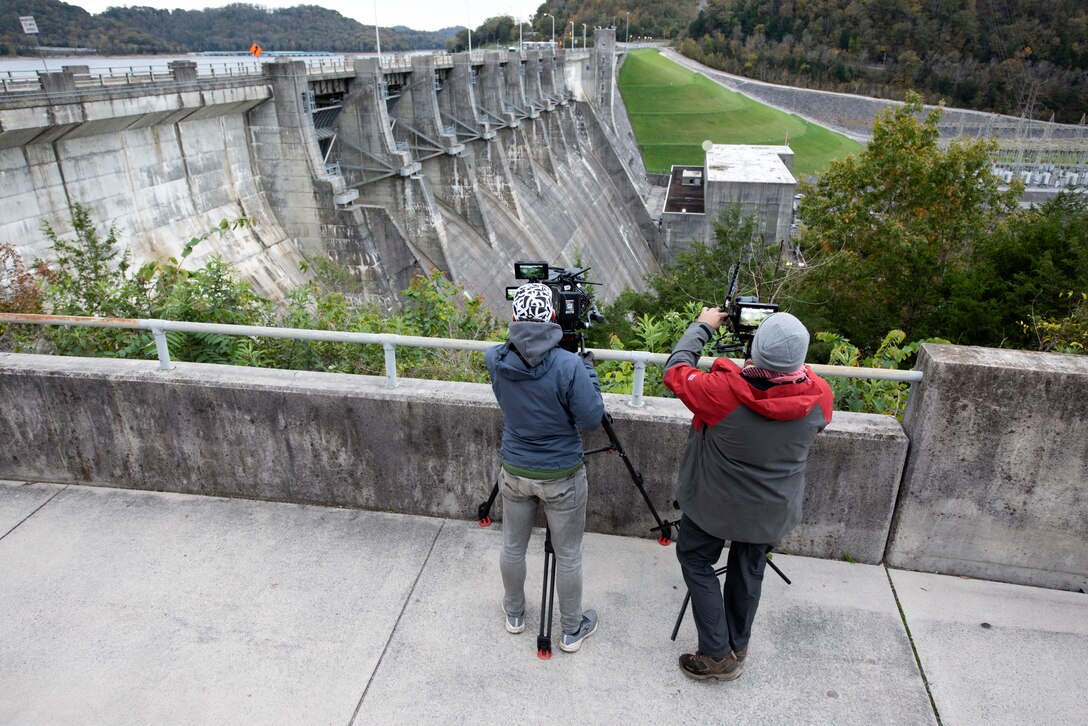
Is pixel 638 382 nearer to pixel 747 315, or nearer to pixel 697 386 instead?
pixel 747 315

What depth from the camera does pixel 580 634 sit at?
10.7 ft

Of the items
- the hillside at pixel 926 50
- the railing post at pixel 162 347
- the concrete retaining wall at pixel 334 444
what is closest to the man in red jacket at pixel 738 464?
the concrete retaining wall at pixel 334 444

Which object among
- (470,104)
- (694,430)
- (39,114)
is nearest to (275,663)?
(694,430)

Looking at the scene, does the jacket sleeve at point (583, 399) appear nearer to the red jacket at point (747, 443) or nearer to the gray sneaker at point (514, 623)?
the red jacket at point (747, 443)

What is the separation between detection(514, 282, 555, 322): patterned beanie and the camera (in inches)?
113

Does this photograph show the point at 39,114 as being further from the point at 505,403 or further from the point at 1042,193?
the point at 1042,193

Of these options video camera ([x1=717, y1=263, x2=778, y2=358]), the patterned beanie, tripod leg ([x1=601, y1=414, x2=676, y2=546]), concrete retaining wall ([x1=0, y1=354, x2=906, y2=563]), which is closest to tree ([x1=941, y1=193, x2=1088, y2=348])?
concrete retaining wall ([x1=0, y1=354, x2=906, y2=563])

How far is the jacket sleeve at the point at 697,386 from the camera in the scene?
2.73 metres

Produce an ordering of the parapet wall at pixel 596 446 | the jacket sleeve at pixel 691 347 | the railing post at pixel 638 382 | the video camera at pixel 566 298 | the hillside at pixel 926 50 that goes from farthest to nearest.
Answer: the hillside at pixel 926 50 → the railing post at pixel 638 382 → the parapet wall at pixel 596 446 → the video camera at pixel 566 298 → the jacket sleeve at pixel 691 347

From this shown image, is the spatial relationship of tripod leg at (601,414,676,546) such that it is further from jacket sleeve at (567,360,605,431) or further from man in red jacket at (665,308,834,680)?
man in red jacket at (665,308,834,680)

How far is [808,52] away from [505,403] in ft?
349

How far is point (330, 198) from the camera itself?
17.6 meters

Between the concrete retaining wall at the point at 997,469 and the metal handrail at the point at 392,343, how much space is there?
0.75 feet

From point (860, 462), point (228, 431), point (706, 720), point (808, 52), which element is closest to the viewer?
point (706, 720)
